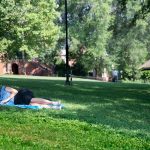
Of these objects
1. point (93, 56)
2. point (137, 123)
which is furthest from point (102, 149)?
point (93, 56)

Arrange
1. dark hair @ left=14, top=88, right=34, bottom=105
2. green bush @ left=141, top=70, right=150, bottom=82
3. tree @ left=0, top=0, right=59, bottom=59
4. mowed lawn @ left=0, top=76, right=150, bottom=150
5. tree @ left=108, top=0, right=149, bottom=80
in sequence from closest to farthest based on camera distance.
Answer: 1. mowed lawn @ left=0, top=76, right=150, bottom=150
2. dark hair @ left=14, top=88, right=34, bottom=105
3. tree @ left=0, top=0, right=59, bottom=59
4. green bush @ left=141, top=70, right=150, bottom=82
5. tree @ left=108, top=0, right=149, bottom=80

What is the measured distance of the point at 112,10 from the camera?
244 ft

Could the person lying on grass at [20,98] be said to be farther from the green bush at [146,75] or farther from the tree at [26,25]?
the green bush at [146,75]

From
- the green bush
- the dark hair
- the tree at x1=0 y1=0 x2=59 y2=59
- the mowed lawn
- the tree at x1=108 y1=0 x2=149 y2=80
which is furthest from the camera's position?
the tree at x1=108 y1=0 x2=149 y2=80

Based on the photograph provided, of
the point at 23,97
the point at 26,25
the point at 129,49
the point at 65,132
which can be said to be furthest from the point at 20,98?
the point at 129,49

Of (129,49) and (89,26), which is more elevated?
(89,26)

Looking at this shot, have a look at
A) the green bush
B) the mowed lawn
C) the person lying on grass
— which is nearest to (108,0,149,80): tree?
the green bush

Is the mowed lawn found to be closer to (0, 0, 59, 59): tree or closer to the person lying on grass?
the person lying on grass

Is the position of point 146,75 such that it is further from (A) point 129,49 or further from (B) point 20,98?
(B) point 20,98

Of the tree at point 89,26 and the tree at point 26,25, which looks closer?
the tree at point 26,25

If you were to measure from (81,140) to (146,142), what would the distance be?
1.33m

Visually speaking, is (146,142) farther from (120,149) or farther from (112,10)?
(112,10)

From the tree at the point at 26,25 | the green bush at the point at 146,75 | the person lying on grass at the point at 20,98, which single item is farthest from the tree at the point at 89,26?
the person lying on grass at the point at 20,98

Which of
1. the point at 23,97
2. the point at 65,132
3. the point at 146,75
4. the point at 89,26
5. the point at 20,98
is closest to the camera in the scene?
the point at 65,132
